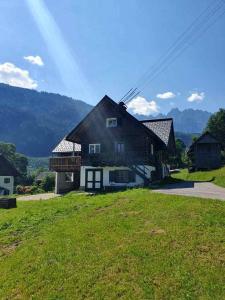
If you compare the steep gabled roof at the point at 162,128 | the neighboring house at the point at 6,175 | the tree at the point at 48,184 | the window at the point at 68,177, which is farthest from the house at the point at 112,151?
the neighboring house at the point at 6,175

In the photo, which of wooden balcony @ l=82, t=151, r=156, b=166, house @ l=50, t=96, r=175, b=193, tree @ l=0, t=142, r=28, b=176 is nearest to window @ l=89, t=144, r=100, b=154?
house @ l=50, t=96, r=175, b=193

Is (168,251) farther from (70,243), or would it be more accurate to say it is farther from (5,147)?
(5,147)

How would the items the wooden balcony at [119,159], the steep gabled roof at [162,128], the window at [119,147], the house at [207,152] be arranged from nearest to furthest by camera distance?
the wooden balcony at [119,159]
the window at [119,147]
the steep gabled roof at [162,128]
the house at [207,152]

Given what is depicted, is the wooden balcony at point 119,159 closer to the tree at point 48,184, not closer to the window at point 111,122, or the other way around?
the window at point 111,122

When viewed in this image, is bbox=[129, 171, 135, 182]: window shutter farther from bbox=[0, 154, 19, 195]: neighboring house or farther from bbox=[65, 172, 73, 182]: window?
bbox=[0, 154, 19, 195]: neighboring house

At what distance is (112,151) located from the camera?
45219 mm

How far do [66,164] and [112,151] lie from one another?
7049mm

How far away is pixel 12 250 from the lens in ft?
52.3

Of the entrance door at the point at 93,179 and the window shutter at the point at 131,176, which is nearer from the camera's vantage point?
the window shutter at the point at 131,176

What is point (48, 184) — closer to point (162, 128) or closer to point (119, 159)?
point (162, 128)

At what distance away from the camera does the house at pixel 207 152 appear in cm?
6512

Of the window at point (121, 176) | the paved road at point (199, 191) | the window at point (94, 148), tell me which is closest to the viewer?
the paved road at point (199, 191)

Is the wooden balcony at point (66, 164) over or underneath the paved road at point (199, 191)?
over

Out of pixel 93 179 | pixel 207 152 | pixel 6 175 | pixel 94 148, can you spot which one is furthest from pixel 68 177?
pixel 207 152
